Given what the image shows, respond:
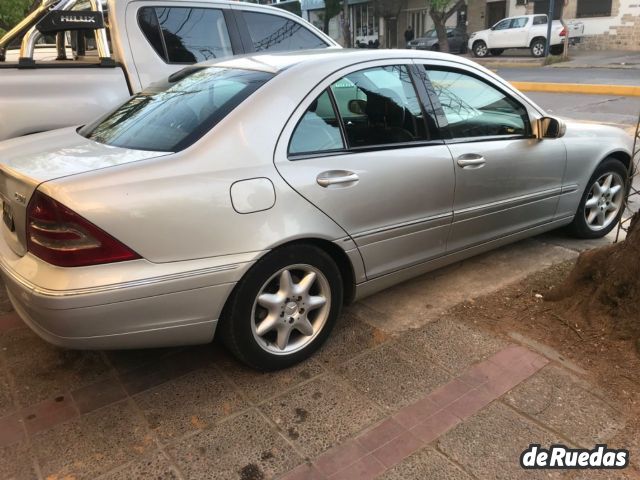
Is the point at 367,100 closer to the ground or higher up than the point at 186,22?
closer to the ground

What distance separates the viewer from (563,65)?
2128cm

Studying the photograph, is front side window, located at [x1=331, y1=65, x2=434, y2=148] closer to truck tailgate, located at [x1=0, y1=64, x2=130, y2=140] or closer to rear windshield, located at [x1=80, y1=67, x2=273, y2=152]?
rear windshield, located at [x1=80, y1=67, x2=273, y2=152]

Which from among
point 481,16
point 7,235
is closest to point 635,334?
point 7,235

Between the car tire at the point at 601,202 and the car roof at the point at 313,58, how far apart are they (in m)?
1.74

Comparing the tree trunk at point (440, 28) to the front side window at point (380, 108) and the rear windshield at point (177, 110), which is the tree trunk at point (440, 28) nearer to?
the front side window at point (380, 108)

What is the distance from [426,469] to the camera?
225 centimetres

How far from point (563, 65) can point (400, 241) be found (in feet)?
69.5

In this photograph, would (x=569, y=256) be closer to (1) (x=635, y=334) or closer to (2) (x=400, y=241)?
(1) (x=635, y=334)

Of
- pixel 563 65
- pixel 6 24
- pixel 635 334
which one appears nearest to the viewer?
pixel 635 334

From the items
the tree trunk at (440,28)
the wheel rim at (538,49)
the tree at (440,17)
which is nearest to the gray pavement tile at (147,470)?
the wheel rim at (538,49)

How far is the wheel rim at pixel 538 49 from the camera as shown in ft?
79.8

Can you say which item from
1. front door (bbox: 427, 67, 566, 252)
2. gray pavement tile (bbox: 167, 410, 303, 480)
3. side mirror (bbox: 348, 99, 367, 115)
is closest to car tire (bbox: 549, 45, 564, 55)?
front door (bbox: 427, 67, 566, 252)

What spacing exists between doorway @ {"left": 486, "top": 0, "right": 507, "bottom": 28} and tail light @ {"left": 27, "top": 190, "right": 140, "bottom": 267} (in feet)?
106

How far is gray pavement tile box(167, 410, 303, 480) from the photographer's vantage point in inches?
88.8
